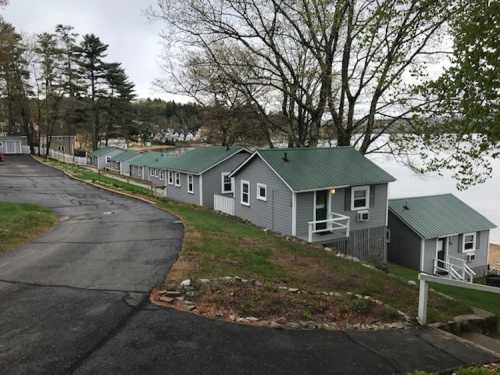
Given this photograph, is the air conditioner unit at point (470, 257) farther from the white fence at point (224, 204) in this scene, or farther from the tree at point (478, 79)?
the white fence at point (224, 204)

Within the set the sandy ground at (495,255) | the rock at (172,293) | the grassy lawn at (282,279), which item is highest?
the rock at (172,293)

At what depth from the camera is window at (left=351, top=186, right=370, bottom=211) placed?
18.3m

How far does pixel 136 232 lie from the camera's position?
12.9 metres

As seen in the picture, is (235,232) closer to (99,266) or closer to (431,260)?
(99,266)

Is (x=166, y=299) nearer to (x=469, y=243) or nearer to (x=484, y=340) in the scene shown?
(x=484, y=340)

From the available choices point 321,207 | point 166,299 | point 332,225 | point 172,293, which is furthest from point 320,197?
point 166,299

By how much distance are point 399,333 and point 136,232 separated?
9.19 m

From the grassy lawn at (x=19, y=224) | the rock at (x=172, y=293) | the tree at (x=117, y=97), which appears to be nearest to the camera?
the rock at (x=172, y=293)

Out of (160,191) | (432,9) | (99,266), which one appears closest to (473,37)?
(432,9)

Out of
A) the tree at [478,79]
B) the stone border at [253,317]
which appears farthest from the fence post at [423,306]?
the tree at [478,79]

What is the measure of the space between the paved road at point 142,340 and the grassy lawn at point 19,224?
9.07ft

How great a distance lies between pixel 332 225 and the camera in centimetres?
1781

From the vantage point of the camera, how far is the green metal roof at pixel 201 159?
81.7 feet

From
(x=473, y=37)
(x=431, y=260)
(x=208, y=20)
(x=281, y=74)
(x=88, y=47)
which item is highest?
(x=88, y=47)
